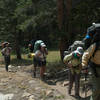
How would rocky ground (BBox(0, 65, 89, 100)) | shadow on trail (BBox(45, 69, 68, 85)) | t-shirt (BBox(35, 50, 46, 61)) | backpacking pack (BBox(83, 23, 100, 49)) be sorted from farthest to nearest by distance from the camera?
1. shadow on trail (BBox(45, 69, 68, 85))
2. t-shirt (BBox(35, 50, 46, 61))
3. rocky ground (BBox(0, 65, 89, 100))
4. backpacking pack (BBox(83, 23, 100, 49))

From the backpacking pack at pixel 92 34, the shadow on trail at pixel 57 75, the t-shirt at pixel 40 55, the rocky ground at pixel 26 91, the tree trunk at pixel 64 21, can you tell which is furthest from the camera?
the tree trunk at pixel 64 21

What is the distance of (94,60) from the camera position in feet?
14.7

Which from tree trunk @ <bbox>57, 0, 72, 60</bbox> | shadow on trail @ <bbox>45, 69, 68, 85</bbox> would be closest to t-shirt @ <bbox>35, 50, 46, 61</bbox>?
shadow on trail @ <bbox>45, 69, 68, 85</bbox>

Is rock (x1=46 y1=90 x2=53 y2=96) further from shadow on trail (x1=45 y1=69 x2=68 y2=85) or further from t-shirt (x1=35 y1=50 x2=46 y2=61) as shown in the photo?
shadow on trail (x1=45 y1=69 x2=68 y2=85)

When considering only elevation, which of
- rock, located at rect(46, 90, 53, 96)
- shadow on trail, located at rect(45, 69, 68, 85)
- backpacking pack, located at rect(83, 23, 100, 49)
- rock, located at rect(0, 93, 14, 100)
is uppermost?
backpacking pack, located at rect(83, 23, 100, 49)

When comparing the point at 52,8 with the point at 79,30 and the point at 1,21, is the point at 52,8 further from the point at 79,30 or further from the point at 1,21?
the point at 1,21

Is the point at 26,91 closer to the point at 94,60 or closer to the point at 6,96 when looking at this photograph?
the point at 6,96

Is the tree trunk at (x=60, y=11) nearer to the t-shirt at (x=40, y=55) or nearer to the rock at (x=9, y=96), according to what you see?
the t-shirt at (x=40, y=55)

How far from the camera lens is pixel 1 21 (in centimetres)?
1877

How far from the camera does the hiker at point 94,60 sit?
173 inches

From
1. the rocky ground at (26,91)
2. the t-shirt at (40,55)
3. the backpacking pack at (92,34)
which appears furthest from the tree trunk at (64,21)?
the backpacking pack at (92,34)

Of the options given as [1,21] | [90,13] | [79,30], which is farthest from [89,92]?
[1,21]

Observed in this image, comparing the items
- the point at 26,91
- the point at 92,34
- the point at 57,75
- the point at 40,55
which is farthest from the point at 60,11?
the point at 92,34

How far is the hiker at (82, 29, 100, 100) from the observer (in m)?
4.39
